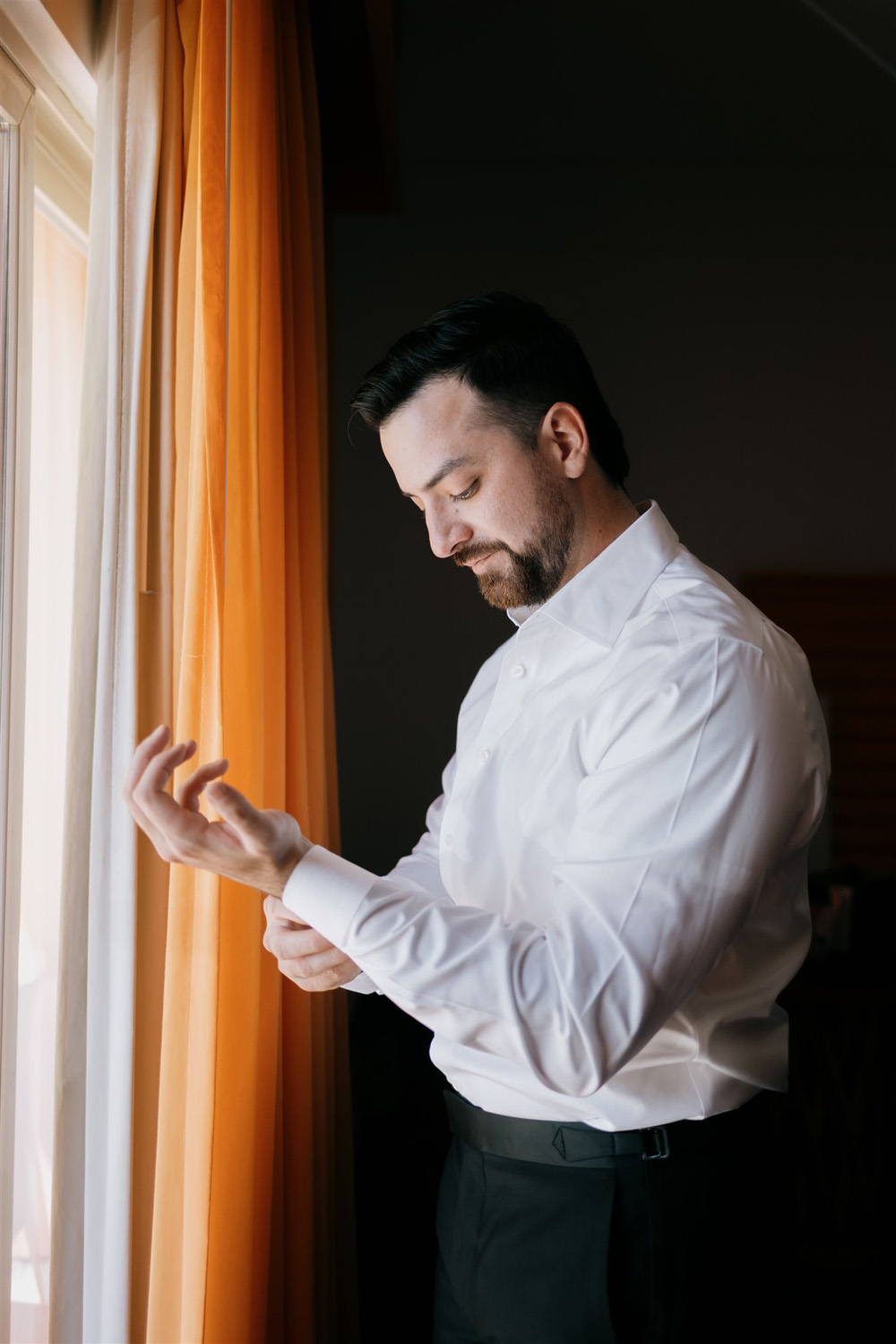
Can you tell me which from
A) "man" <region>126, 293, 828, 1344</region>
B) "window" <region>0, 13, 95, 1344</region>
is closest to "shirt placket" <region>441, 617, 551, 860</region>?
"man" <region>126, 293, 828, 1344</region>

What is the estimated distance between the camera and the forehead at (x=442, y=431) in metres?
1.14

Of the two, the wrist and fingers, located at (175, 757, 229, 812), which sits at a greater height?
fingers, located at (175, 757, 229, 812)

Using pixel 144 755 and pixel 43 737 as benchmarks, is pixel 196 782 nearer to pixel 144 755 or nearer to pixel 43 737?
pixel 144 755

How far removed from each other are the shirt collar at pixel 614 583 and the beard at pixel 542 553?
64mm

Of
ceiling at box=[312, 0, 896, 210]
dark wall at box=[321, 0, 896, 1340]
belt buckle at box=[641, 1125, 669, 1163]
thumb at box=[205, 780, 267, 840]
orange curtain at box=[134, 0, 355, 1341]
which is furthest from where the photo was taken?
dark wall at box=[321, 0, 896, 1340]

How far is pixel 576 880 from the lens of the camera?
2.79 feet

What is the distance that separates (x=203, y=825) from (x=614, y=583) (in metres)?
0.50

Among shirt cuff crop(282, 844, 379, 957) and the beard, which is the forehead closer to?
the beard

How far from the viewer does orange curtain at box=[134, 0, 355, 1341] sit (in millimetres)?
1106

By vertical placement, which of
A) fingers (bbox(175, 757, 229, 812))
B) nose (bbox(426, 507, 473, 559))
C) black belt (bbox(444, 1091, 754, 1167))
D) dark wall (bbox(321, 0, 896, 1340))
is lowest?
black belt (bbox(444, 1091, 754, 1167))

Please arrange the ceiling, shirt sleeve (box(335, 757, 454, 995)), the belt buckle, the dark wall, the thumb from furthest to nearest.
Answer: the dark wall → the ceiling → shirt sleeve (box(335, 757, 454, 995)) → the belt buckle → the thumb

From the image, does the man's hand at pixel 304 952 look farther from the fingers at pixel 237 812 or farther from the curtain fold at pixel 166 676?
the fingers at pixel 237 812

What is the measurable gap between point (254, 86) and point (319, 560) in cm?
68

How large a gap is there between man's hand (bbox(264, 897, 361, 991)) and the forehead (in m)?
0.51
